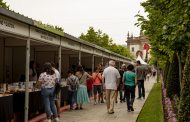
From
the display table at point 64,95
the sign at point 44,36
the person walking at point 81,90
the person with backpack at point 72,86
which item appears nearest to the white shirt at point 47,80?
the sign at point 44,36

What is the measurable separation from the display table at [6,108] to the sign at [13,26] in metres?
1.74

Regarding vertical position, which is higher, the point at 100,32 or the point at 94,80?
the point at 100,32

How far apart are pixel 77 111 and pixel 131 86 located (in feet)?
7.78

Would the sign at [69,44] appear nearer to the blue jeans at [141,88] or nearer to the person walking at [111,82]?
the person walking at [111,82]

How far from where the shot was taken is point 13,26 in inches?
480

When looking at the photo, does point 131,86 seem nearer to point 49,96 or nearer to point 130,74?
point 130,74

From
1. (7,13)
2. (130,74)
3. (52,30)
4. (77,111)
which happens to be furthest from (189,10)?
(77,111)

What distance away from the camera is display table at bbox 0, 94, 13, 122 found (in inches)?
480

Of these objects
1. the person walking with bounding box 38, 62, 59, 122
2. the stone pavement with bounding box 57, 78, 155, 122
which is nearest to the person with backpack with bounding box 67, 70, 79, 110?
the stone pavement with bounding box 57, 78, 155, 122

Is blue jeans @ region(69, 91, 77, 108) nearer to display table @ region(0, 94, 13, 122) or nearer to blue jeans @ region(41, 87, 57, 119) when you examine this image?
blue jeans @ region(41, 87, 57, 119)

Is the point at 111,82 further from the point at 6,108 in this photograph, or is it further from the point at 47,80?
the point at 6,108

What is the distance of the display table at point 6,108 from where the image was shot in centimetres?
1220

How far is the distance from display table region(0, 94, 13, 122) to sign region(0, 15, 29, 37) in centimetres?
174

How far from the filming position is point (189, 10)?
9.45 m
